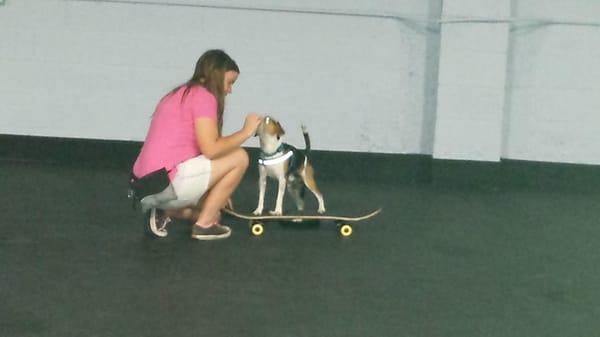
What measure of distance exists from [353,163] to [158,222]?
7.77 feet

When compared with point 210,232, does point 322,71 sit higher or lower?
higher

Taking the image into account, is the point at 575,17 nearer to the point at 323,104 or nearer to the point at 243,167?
the point at 323,104

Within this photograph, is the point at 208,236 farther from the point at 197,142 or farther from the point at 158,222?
the point at 197,142

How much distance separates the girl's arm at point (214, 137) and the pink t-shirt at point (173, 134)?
0.06 meters

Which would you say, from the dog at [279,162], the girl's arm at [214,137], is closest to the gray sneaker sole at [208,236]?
the dog at [279,162]

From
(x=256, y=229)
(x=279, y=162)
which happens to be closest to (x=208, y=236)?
(x=256, y=229)

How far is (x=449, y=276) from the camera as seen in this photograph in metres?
4.39

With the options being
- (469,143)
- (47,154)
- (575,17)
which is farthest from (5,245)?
(575,17)

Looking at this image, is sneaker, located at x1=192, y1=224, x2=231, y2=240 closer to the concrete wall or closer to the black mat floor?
the black mat floor

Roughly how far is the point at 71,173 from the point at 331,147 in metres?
1.85

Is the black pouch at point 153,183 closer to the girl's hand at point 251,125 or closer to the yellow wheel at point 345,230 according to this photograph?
the girl's hand at point 251,125

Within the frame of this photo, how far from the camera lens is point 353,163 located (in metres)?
7.05

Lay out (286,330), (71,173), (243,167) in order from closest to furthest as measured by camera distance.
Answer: (286,330), (243,167), (71,173)

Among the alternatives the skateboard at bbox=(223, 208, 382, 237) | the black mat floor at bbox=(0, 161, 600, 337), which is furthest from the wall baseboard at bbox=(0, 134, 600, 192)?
the skateboard at bbox=(223, 208, 382, 237)
